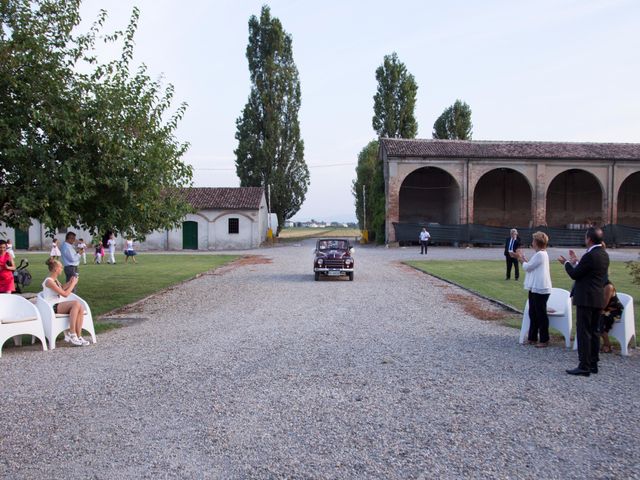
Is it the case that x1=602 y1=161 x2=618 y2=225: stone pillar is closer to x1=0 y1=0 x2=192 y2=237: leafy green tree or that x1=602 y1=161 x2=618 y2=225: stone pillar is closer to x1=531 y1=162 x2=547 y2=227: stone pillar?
x1=531 y1=162 x2=547 y2=227: stone pillar

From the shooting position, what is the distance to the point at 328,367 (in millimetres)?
6914

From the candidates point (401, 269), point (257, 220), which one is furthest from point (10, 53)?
point (257, 220)

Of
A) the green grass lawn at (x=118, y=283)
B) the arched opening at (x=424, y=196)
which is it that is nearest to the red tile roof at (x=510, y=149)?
the arched opening at (x=424, y=196)

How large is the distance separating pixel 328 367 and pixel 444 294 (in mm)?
8503

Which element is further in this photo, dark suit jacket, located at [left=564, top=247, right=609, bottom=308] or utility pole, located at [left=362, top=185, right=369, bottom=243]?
utility pole, located at [left=362, top=185, right=369, bottom=243]

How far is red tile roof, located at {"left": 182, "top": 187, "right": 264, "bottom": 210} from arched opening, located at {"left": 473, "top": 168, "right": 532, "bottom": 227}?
758 inches

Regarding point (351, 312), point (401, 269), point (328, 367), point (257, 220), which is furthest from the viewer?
point (257, 220)

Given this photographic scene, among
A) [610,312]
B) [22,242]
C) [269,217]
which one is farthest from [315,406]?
[269,217]

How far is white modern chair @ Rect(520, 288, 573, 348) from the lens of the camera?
8.40 metres

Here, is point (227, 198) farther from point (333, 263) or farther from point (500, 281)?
point (500, 281)

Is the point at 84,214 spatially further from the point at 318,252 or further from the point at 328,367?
the point at 318,252

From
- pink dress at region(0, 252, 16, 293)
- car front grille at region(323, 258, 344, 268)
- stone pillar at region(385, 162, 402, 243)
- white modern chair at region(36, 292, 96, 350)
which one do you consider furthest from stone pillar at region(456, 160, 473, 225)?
white modern chair at region(36, 292, 96, 350)

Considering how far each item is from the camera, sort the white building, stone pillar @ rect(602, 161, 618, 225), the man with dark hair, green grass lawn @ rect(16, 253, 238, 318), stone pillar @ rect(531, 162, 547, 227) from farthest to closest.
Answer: the white building, stone pillar @ rect(602, 161, 618, 225), stone pillar @ rect(531, 162, 547, 227), green grass lawn @ rect(16, 253, 238, 318), the man with dark hair

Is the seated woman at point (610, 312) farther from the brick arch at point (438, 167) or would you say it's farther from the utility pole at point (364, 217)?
the utility pole at point (364, 217)
